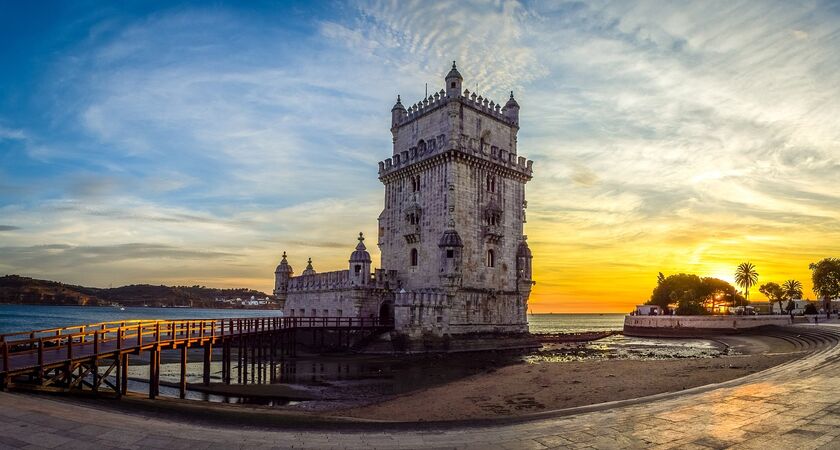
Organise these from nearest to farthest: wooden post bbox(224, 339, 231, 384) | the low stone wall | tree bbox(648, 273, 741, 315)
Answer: wooden post bbox(224, 339, 231, 384) < the low stone wall < tree bbox(648, 273, 741, 315)

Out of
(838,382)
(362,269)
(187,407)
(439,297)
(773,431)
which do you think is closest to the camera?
(773,431)

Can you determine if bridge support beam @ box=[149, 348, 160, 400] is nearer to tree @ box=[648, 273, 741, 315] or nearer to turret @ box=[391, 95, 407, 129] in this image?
turret @ box=[391, 95, 407, 129]

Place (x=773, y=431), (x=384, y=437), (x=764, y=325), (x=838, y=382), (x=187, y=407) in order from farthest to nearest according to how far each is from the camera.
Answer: (x=764, y=325) → (x=187, y=407) → (x=838, y=382) → (x=384, y=437) → (x=773, y=431)

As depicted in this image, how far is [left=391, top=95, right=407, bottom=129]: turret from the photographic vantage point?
50.6 m

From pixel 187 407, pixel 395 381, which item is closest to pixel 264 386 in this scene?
pixel 395 381

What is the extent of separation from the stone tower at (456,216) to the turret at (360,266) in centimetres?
309

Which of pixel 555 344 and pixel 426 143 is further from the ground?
pixel 426 143

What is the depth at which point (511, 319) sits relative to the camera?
1854 inches

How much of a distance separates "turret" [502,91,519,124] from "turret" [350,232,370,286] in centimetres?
1843

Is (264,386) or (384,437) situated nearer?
(384,437)

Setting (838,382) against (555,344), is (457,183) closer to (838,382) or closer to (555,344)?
(555,344)

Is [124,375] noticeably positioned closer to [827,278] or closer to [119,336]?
[119,336]

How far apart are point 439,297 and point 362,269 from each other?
750 centimetres

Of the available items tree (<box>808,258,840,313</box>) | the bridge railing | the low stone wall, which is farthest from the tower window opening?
tree (<box>808,258,840,313</box>)
